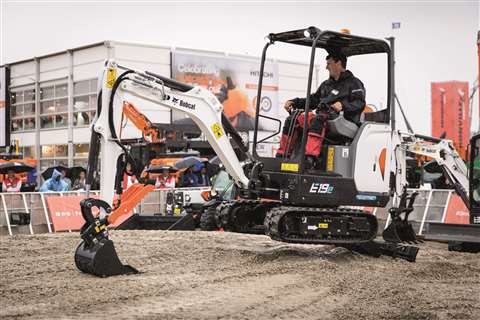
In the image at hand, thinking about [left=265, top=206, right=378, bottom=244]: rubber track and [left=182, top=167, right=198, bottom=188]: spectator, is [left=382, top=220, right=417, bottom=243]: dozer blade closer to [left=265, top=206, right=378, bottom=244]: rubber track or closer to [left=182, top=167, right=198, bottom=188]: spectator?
[left=265, top=206, right=378, bottom=244]: rubber track

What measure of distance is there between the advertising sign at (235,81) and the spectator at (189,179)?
24.9 ft

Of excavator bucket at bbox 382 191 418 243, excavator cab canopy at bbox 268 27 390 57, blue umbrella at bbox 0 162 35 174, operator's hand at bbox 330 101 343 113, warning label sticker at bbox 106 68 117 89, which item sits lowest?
excavator bucket at bbox 382 191 418 243

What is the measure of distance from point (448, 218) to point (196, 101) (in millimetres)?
7248

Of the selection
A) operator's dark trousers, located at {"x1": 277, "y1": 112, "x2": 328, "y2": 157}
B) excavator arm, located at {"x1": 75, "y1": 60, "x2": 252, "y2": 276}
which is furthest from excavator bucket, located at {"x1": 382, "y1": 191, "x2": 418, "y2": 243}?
excavator arm, located at {"x1": 75, "y1": 60, "x2": 252, "y2": 276}

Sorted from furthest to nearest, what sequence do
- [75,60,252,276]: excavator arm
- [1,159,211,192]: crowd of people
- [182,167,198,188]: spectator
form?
[182,167,198,188]: spectator < [1,159,211,192]: crowd of people < [75,60,252,276]: excavator arm

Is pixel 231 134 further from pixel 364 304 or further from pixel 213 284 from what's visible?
pixel 364 304

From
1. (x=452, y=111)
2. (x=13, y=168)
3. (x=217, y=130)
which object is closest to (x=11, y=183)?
(x=13, y=168)

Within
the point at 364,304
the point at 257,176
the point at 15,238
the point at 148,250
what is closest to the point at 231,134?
the point at 257,176

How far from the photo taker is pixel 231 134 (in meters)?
10.3

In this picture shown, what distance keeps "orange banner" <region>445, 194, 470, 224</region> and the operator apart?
17.6ft

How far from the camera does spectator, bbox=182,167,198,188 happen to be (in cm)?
2041

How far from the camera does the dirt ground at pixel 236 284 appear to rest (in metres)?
6.95

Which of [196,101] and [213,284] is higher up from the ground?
[196,101]

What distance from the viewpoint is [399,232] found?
12.7m
